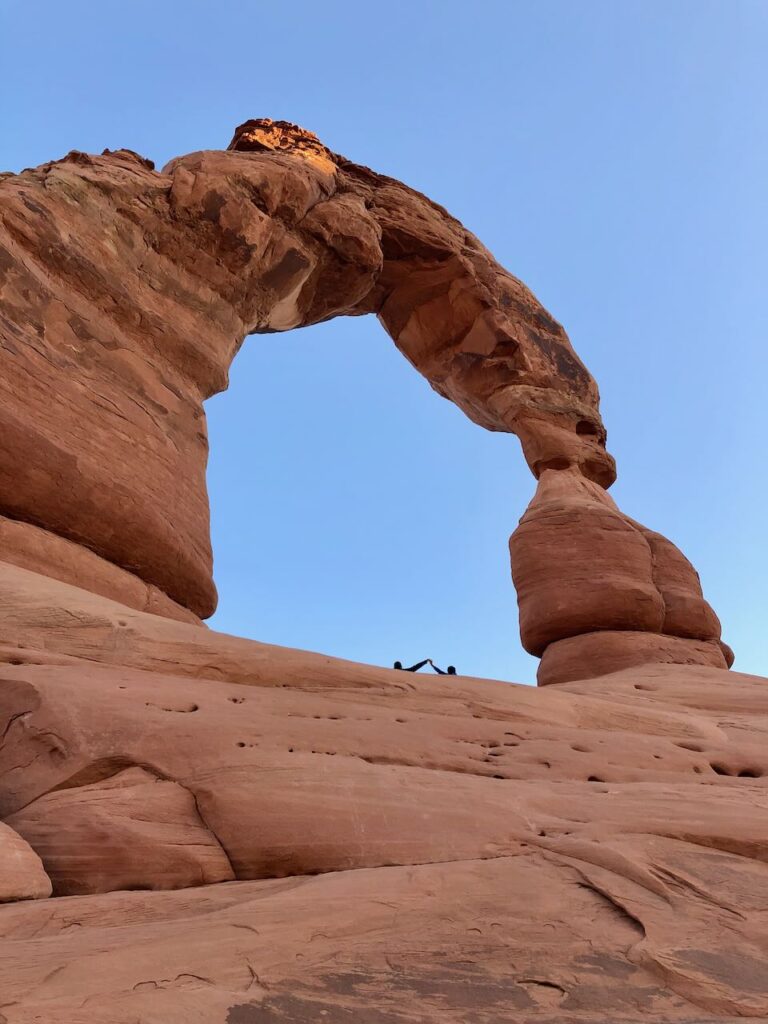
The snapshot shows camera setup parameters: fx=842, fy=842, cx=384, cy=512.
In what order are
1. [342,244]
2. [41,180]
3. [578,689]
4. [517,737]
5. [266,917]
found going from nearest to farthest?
1. [266,917]
2. [517,737]
3. [578,689]
4. [41,180]
5. [342,244]

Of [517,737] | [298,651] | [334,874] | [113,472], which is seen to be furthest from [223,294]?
[334,874]

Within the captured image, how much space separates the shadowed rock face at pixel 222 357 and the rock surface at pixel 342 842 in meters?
1.85

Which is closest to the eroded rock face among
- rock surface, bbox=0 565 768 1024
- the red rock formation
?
the red rock formation

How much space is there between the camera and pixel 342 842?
353 cm

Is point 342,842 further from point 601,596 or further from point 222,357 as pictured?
point 601,596

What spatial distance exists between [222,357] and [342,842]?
7666mm

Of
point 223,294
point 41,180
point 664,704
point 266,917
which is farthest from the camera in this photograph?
point 223,294

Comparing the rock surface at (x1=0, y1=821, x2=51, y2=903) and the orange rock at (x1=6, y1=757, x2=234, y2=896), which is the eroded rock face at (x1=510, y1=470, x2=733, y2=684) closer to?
the orange rock at (x1=6, y1=757, x2=234, y2=896)

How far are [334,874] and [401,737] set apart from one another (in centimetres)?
145

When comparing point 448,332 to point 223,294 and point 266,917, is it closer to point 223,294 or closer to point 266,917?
point 223,294

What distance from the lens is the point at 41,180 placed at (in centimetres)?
948

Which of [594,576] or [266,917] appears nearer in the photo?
[266,917]

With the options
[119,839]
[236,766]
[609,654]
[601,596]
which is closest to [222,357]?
[601,596]

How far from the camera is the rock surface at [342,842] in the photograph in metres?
2.31
